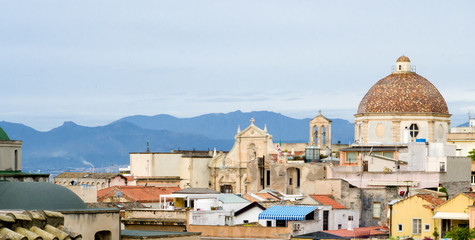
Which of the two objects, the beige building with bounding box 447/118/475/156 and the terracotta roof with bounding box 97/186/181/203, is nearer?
the terracotta roof with bounding box 97/186/181/203

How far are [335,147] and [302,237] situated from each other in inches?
1966

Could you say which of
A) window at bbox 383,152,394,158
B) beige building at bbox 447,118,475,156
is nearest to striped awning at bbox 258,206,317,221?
window at bbox 383,152,394,158

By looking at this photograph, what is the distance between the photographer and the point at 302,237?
154 ft

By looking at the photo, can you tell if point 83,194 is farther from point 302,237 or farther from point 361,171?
point 302,237

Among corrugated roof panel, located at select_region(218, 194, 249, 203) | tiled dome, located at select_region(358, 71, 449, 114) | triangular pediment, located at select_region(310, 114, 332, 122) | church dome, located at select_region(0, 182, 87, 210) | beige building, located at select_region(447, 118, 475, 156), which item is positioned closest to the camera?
church dome, located at select_region(0, 182, 87, 210)

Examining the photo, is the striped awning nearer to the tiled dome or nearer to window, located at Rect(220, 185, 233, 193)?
the tiled dome

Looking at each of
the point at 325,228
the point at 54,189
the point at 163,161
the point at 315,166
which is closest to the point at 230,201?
the point at 325,228

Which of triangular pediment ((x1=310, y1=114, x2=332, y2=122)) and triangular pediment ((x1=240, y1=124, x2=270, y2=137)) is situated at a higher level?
triangular pediment ((x1=310, y1=114, x2=332, y2=122))

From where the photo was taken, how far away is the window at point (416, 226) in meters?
49.1

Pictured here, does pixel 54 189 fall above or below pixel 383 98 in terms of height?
below

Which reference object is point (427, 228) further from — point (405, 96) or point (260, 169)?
point (260, 169)

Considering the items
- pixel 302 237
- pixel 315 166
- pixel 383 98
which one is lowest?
pixel 302 237

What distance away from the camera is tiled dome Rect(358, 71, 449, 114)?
79875 mm

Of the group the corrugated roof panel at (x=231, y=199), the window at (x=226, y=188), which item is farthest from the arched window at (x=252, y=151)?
the corrugated roof panel at (x=231, y=199)
